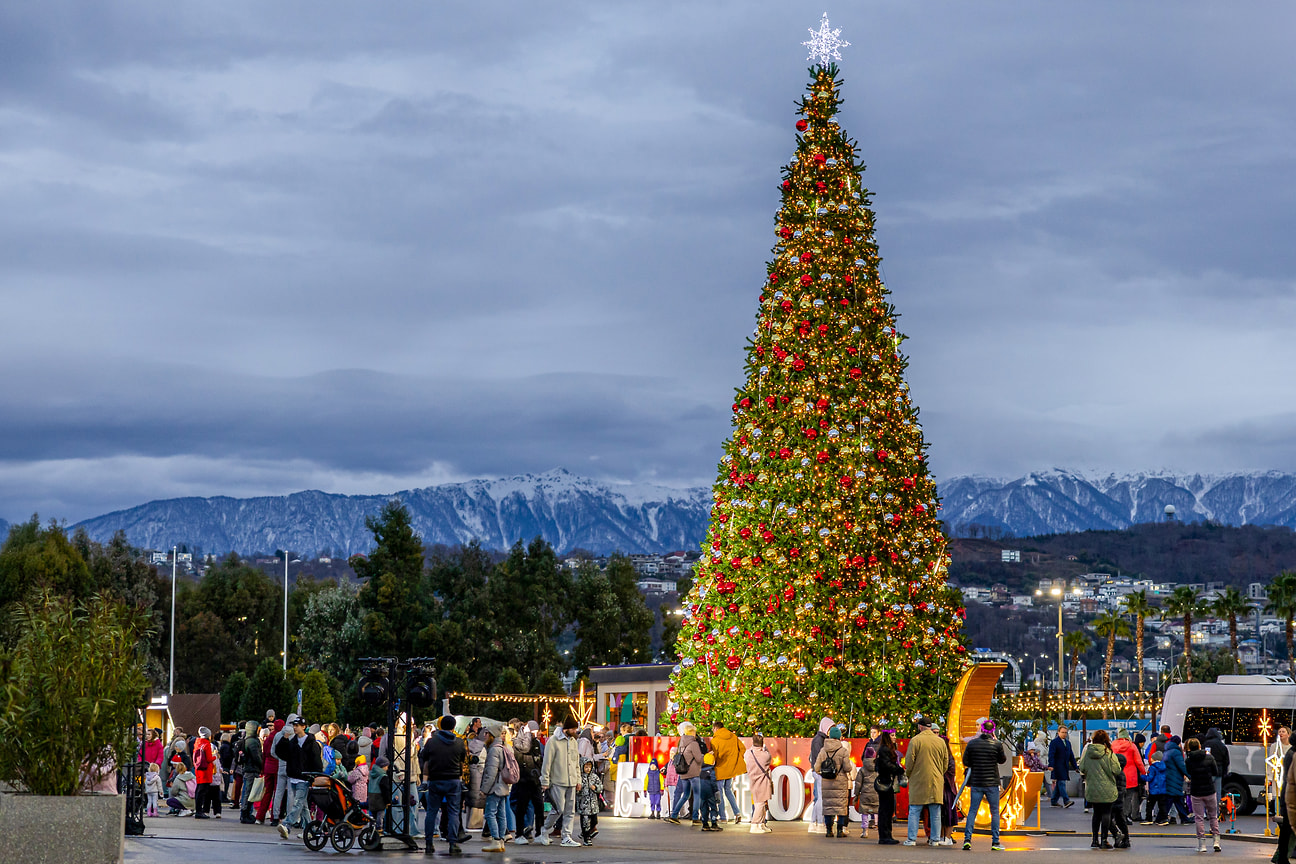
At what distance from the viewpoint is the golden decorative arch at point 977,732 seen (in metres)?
22.2

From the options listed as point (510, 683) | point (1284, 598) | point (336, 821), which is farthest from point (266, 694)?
point (1284, 598)

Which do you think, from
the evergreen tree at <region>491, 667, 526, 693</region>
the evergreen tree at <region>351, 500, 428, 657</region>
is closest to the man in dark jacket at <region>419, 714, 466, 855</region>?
the evergreen tree at <region>491, 667, 526, 693</region>

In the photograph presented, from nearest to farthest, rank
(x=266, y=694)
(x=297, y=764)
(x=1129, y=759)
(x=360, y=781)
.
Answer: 1. (x=360, y=781)
2. (x=297, y=764)
3. (x=1129, y=759)
4. (x=266, y=694)

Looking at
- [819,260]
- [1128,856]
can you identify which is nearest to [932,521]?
[819,260]

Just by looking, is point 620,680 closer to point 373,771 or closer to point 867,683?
point 867,683

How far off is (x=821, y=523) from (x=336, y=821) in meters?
9.41

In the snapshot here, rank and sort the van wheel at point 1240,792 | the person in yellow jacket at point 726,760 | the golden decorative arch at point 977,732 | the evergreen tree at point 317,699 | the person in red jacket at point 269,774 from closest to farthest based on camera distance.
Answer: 1. the golden decorative arch at point 977,732
2. the person in yellow jacket at point 726,760
3. the person in red jacket at point 269,774
4. the van wheel at point 1240,792
5. the evergreen tree at point 317,699

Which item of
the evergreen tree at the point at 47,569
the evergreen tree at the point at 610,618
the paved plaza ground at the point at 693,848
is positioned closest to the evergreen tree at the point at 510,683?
the evergreen tree at the point at 610,618

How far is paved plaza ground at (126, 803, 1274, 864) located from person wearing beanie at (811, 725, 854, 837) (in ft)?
1.20

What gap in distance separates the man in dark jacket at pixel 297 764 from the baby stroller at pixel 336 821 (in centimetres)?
223

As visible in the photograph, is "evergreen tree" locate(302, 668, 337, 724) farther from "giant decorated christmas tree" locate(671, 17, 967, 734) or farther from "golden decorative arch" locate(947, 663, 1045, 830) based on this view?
"golden decorative arch" locate(947, 663, 1045, 830)

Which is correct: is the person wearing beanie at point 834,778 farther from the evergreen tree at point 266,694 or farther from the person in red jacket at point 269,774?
the evergreen tree at point 266,694

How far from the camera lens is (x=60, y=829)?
13.2 metres

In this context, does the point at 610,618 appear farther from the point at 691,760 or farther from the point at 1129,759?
the point at 691,760
